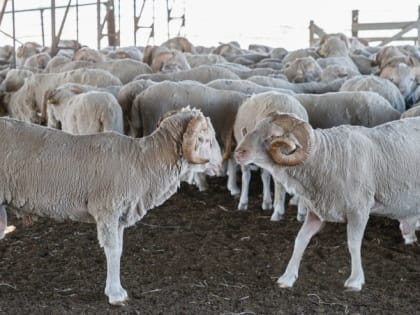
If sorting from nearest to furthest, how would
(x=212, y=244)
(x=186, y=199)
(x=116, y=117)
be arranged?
1. (x=212, y=244)
2. (x=116, y=117)
3. (x=186, y=199)

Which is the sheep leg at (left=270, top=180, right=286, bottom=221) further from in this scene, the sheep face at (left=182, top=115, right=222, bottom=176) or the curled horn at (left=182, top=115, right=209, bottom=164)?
the curled horn at (left=182, top=115, right=209, bottom=164)

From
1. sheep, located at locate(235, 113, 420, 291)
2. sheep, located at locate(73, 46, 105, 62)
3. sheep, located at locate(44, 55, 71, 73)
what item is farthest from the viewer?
sheep, located at locate(73, 46, 105, 62)

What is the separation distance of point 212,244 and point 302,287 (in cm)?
136

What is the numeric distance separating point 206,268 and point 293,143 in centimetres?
150

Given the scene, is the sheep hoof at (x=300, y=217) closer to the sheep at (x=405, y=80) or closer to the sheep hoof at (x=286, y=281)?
the sheep hoof at (x=286, y=281)

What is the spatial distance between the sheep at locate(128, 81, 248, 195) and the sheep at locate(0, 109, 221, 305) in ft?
10.3

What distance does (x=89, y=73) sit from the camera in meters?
10.7

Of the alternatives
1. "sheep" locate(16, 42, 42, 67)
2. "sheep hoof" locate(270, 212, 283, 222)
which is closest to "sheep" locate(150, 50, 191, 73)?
"sheep hoof" locate(270, 212, 283, 222)

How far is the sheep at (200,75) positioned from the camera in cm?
1023

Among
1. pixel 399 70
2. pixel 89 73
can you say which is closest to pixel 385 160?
pixel 399 70

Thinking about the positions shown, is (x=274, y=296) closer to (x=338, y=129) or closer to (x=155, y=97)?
(x=338, y=129)

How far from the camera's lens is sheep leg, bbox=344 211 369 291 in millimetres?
5203

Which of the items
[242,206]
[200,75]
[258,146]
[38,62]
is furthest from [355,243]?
[38,62]

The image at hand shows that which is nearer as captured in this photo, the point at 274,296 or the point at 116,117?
the point at 274,296
